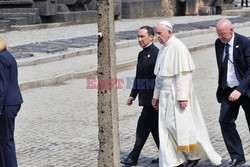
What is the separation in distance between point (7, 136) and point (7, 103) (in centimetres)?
35

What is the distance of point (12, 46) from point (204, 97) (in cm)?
792

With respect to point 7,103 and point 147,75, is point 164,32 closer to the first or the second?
point 147,75

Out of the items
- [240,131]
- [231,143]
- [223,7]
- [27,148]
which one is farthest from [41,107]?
[223,7]

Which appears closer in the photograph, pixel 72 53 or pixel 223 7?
pixel 72 53

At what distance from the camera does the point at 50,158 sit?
254 inches

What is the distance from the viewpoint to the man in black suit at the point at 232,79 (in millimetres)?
5820

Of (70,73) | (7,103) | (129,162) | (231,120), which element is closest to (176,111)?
(231,120)

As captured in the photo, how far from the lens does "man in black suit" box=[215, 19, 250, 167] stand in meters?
5.82

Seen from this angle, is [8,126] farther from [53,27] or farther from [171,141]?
[53,27]

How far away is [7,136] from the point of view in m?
5.39

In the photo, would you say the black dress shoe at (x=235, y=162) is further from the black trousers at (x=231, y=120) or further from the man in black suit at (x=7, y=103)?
the man in black suit at (x=7, y=103)

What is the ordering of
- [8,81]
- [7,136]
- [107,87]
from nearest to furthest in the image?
[107,87], [8,81], [7,136]

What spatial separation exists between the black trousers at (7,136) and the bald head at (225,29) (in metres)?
2.38

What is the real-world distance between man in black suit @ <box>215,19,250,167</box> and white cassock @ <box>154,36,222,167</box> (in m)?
0.37
